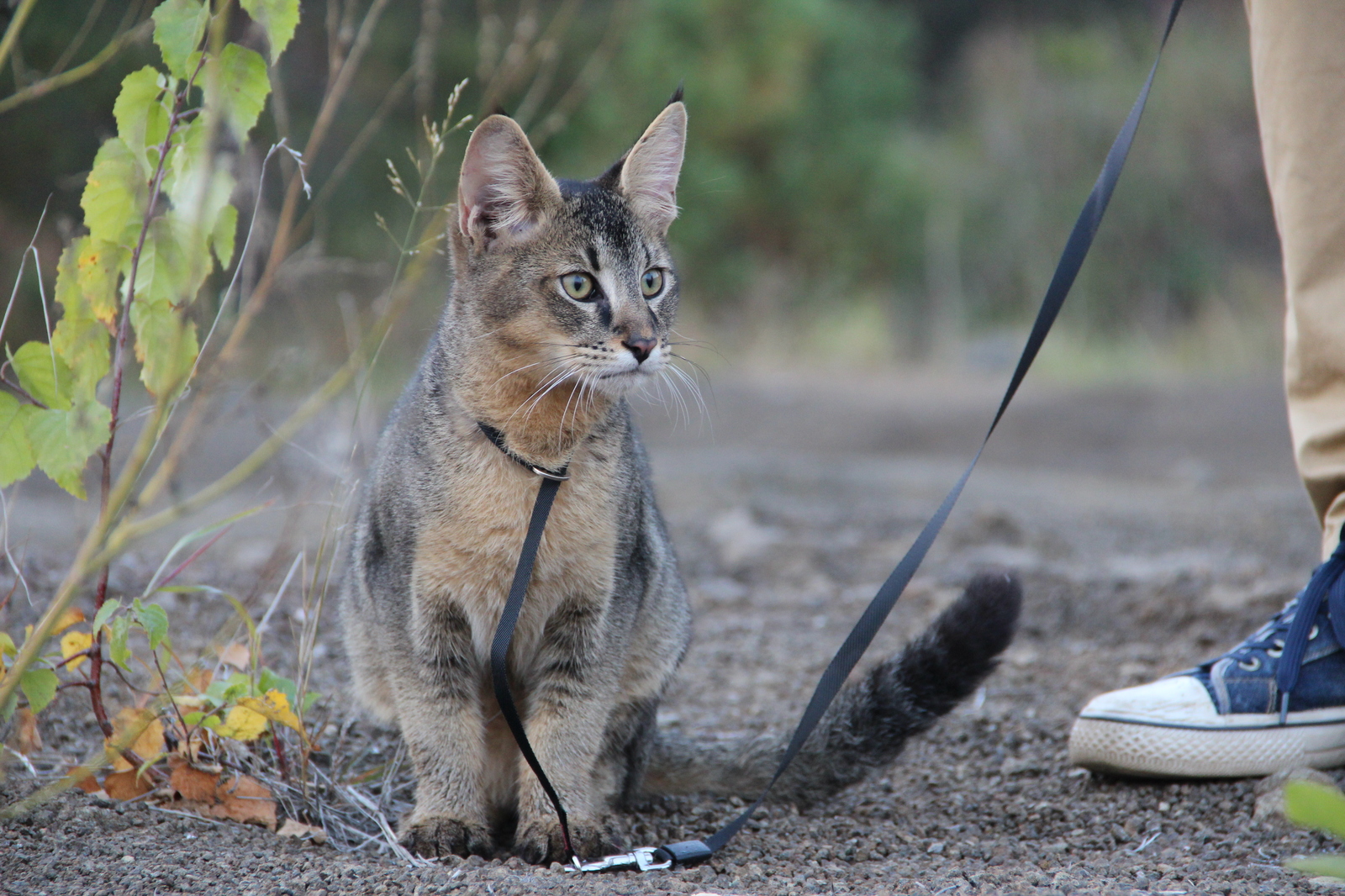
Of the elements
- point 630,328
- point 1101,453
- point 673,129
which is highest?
point 673,129

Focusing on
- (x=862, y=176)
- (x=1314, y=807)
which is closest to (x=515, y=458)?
(x=1314, y=807)

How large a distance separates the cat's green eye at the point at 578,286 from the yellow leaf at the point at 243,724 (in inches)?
41.1

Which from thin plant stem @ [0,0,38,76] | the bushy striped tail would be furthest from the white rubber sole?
thin plant stem @ [0,0,38,76]

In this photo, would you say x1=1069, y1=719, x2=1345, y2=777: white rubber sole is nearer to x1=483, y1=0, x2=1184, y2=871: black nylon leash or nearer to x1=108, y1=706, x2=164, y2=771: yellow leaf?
x1=483, y1=0, x2=1184, y2=871: black nylon leash

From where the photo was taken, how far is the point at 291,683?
2.34 m

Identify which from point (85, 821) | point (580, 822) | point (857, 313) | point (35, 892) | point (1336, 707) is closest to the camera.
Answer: point (35, 892)

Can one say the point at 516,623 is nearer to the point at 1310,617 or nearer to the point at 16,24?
the point at 16,24

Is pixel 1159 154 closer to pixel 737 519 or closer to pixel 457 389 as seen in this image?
pixel 737 519

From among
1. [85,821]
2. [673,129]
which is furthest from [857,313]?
[85,821]

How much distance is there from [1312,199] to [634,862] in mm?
2077

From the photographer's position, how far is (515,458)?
2320mm

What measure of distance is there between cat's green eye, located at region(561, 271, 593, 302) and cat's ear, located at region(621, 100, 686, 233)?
27cm

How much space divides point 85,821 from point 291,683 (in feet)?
1.42

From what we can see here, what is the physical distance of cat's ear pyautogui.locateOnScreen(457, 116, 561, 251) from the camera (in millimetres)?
2348
